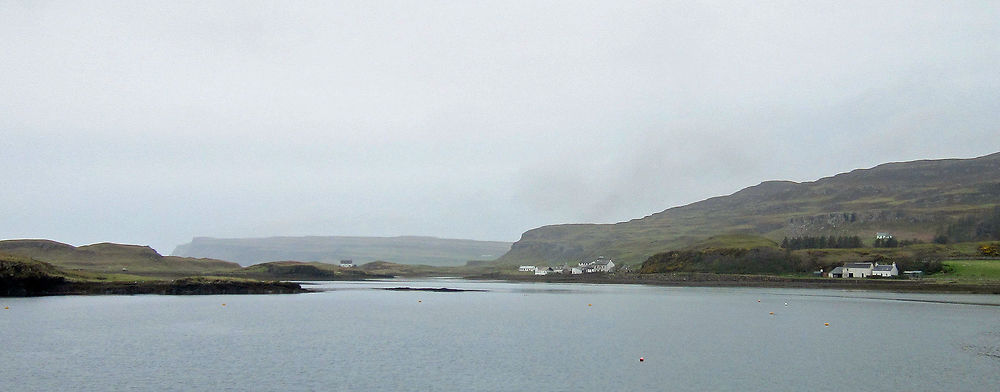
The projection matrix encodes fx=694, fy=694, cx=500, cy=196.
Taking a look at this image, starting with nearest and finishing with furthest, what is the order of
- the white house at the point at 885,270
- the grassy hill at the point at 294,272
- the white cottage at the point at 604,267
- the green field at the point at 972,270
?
the green field at the point at 972,270
the white house at the point at 885,270
the grassy hill at the point at 294,272
the white cottage at the point at 604,267

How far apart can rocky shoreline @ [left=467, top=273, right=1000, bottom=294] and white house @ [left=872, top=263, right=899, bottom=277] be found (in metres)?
6.63

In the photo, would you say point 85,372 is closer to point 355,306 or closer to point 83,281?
point 355,306

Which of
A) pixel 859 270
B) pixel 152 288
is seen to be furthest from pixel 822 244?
pixel 152 288

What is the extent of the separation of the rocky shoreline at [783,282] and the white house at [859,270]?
6252 mm

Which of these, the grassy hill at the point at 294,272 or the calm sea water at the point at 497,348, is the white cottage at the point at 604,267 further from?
the calm sea water at the point at 497,348

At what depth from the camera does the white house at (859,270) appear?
110 metres

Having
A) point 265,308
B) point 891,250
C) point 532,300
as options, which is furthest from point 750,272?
point 265,308

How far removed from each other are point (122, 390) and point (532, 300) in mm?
60681

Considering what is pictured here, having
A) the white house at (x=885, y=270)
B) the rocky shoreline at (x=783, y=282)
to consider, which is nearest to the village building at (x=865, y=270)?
the white house at (x=885, y=270)

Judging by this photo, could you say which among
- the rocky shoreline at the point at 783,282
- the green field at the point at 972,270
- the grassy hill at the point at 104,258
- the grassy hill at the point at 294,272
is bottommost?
the rocky shoreline at the point at 783,282

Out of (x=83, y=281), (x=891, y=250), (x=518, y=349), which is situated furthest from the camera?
(x=891, y=250)

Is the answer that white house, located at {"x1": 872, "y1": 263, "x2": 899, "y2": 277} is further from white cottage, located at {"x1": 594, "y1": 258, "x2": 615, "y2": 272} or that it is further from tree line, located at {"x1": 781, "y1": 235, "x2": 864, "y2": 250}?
white cottage, located at {"x1": 594, "y1": 258, "x2": 615, "y2": 272}

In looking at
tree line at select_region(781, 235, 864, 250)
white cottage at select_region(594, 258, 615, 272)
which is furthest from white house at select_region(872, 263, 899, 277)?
white cottage at select_region(594, 258, 615, 272)

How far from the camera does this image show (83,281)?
3201 inches
